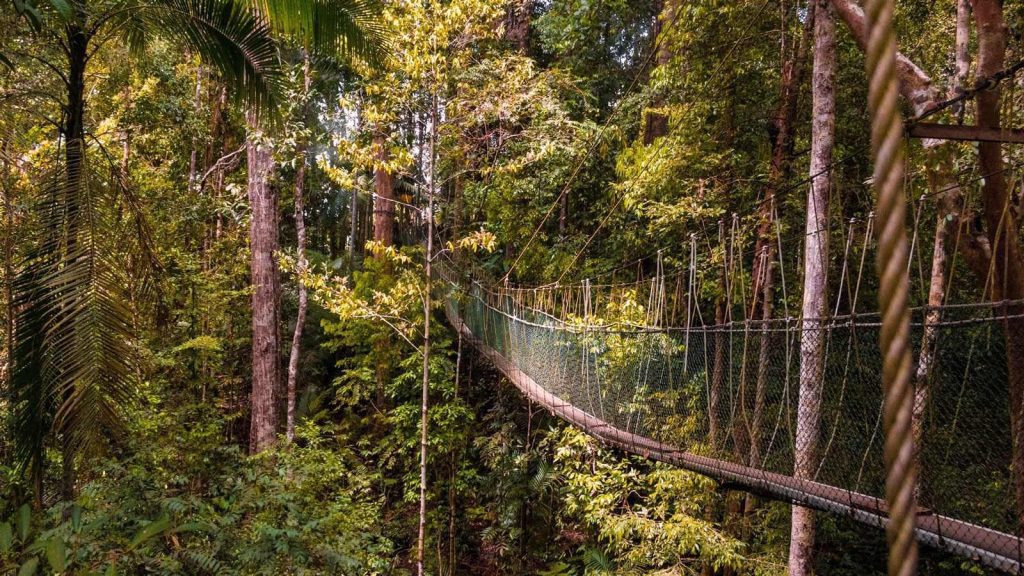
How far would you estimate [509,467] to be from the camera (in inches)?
199

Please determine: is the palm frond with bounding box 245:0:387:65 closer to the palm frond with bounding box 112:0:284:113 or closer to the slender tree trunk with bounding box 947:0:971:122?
the palm frond with bounding box 112:0:284:113

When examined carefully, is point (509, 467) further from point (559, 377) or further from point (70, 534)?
point (70, 534)

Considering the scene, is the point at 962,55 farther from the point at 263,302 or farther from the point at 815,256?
the point at 263,302

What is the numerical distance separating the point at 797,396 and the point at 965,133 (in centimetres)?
240

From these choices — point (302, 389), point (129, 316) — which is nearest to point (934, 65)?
point (129, 316)

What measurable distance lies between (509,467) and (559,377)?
1846mm

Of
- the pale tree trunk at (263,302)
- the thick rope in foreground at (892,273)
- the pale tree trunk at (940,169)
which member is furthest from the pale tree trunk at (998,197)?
the pale tree trunk at (263,302)

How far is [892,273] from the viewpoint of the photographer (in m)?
0.21

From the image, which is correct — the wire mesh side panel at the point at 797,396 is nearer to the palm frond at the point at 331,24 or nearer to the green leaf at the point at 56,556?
the palm frond at the point at 331,24

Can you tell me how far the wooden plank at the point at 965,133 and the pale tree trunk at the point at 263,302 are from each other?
13.1 feet

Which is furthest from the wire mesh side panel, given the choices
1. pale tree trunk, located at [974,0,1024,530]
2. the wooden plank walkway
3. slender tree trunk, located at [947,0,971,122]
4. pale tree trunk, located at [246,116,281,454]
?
pale tree trunk, located at [246,116,281,454]

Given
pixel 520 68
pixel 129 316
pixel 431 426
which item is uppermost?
pixel 520 68

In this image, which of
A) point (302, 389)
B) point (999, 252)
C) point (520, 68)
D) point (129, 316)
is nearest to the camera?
point (129, 316)

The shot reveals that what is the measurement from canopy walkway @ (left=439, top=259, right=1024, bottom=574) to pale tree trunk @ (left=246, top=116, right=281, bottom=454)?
146 centimetres
